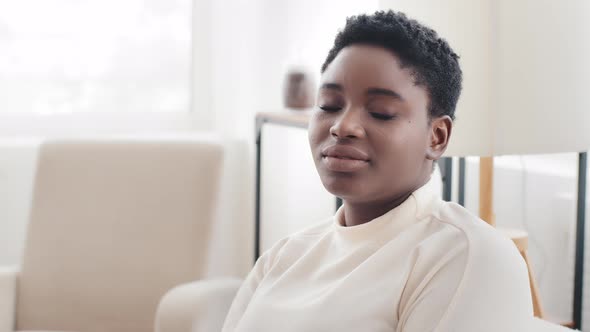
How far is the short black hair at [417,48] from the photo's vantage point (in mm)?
862

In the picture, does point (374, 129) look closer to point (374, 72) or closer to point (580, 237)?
point (374, 72)

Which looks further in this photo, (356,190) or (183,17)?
(183,17)

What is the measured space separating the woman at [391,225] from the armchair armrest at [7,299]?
1114mm

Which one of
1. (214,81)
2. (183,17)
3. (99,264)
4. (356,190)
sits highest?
(183,17)

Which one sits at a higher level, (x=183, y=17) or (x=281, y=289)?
(x=183, y=17)

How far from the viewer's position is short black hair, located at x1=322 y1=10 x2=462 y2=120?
86cm

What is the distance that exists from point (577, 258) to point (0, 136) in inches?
77.3

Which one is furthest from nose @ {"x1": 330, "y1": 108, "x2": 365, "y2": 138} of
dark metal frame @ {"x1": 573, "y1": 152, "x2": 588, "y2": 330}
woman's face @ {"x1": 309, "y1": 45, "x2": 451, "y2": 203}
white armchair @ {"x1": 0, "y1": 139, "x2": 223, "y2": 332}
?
white armchair @ {"x1": 0, "y1": 139, "x2": 223, "y2": 332}

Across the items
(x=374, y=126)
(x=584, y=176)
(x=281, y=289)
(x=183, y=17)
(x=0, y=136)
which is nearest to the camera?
(x=374, y=126)

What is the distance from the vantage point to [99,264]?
189cm

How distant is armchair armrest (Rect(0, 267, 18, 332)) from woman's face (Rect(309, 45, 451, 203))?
1.27m

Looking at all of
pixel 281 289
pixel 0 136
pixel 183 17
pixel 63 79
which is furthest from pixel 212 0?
pixel 281 289

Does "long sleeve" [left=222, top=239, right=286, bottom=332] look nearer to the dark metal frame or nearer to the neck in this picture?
the neck

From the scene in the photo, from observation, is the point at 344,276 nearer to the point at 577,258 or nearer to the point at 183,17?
the point at 577,258
